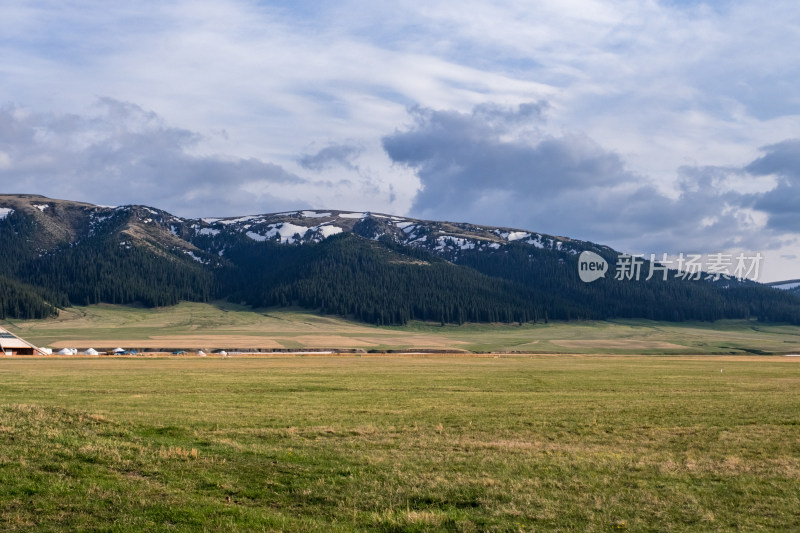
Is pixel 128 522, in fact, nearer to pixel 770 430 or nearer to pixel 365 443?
pixel 365 443

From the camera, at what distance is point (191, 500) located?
49.2 feet

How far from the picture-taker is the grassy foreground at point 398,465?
46.8 feet

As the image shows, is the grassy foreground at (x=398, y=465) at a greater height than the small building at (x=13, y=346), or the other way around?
the grassy foreground at (x=398, y=465)

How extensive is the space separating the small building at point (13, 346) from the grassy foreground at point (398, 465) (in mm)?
76681

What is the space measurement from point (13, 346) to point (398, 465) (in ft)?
355

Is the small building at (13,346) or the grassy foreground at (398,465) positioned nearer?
the grassy foreground at (398,465)

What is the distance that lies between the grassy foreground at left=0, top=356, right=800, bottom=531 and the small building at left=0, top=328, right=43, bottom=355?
76.7 meters

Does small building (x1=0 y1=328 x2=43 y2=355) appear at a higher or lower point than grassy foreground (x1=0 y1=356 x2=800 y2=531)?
lower

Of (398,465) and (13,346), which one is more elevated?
(398,465)

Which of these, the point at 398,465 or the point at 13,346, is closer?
the point at 398,465

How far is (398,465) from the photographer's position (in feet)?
65.8

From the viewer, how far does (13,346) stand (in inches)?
4213

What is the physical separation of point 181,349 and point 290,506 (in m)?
123

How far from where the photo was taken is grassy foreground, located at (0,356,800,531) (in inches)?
562
